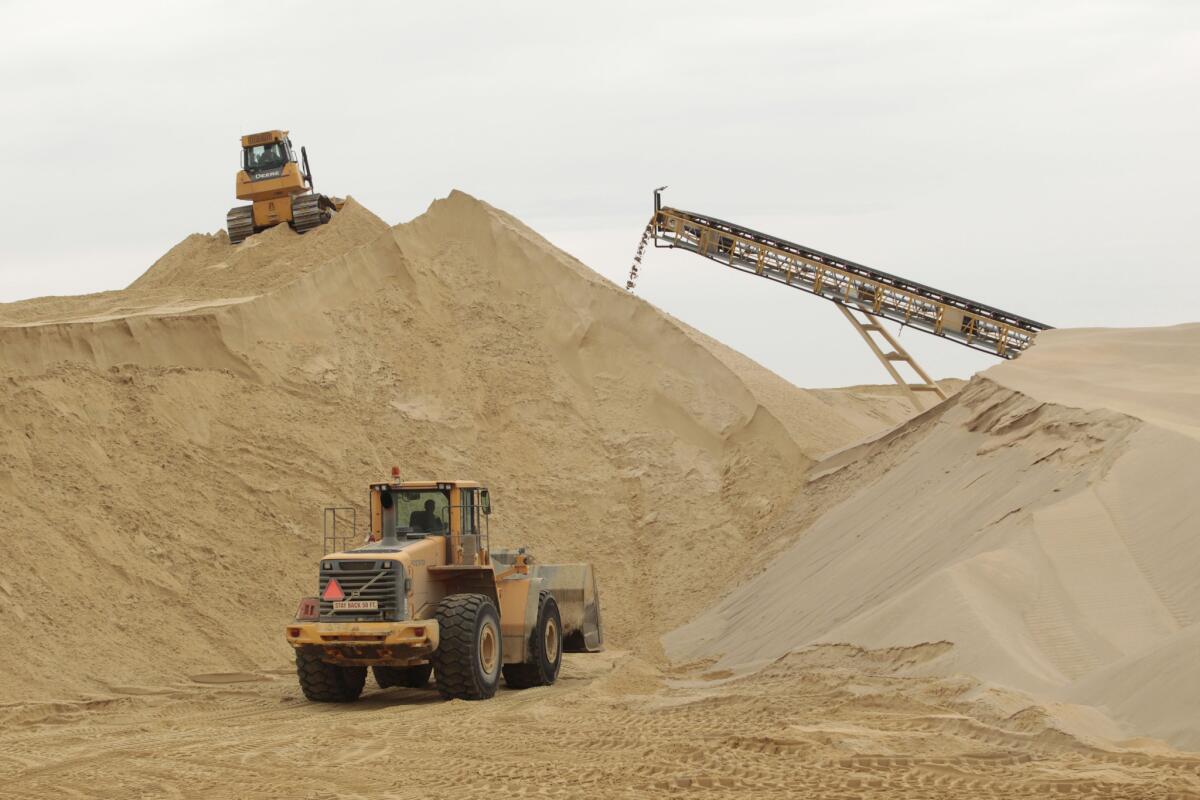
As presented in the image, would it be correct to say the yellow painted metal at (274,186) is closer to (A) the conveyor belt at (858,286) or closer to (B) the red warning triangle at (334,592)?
(A) the conveyor belt at (858,286)

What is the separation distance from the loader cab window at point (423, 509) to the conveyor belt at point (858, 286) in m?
13.6

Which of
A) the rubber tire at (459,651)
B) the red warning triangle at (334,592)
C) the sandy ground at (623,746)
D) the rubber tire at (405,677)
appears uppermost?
the red warning triangle at (334,592)

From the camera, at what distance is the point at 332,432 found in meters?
22.7

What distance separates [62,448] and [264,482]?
2.91m

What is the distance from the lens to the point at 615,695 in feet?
48.0

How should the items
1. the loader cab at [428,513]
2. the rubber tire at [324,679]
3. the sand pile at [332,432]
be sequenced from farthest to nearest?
the sand pile at [332,432] < the loader cab at [428,513] < the rubber tire at [324,679]

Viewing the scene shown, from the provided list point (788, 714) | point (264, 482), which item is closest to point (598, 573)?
point (264, 482)

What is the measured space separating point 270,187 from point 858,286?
40.9 ft

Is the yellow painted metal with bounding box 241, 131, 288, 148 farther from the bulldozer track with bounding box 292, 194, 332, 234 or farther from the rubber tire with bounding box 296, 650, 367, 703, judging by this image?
the rubber tire with bounding box 296, 650, 367, 703

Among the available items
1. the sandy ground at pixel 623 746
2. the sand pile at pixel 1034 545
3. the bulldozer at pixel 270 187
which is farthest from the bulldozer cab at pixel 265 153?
the sandy ground at pixel 623 746

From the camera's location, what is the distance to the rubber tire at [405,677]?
16406 millimetres

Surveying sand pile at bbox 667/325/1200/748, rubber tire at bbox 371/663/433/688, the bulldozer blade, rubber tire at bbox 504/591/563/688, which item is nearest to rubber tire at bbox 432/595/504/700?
rubber tire at bbox 504/591/563/688

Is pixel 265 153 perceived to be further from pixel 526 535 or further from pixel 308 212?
pixel 526 535

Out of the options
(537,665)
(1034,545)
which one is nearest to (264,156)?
(537,665)
